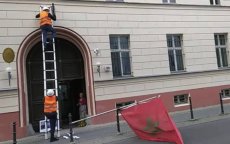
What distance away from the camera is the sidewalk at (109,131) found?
12.2 m

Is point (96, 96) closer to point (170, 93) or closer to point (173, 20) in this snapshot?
point (170, 93)

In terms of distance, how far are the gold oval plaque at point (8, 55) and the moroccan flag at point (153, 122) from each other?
5.10 meters

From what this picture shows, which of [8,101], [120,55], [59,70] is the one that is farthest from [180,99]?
[8,101]

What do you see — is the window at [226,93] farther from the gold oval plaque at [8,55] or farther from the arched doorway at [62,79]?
the gold oval plaque at [8,55]

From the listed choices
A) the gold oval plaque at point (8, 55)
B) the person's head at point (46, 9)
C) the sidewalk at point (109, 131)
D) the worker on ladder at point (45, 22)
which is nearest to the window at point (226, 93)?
the sidewalk at point (109, 131)

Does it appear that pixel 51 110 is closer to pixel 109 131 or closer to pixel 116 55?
pixel 109 131

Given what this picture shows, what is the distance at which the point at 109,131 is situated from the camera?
1350 cm

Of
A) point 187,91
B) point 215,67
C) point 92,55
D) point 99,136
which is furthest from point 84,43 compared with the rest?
point 215,67

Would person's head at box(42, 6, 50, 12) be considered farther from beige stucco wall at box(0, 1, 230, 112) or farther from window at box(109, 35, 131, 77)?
window at box(109, 35, 131, 77)

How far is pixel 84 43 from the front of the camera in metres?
15.5

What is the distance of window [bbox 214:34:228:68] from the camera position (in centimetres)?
1995

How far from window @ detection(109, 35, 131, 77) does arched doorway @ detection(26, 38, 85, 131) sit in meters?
1.63

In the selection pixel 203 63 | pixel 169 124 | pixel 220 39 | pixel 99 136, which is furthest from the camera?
pixel 220 39

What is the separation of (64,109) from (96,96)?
6.11ft
